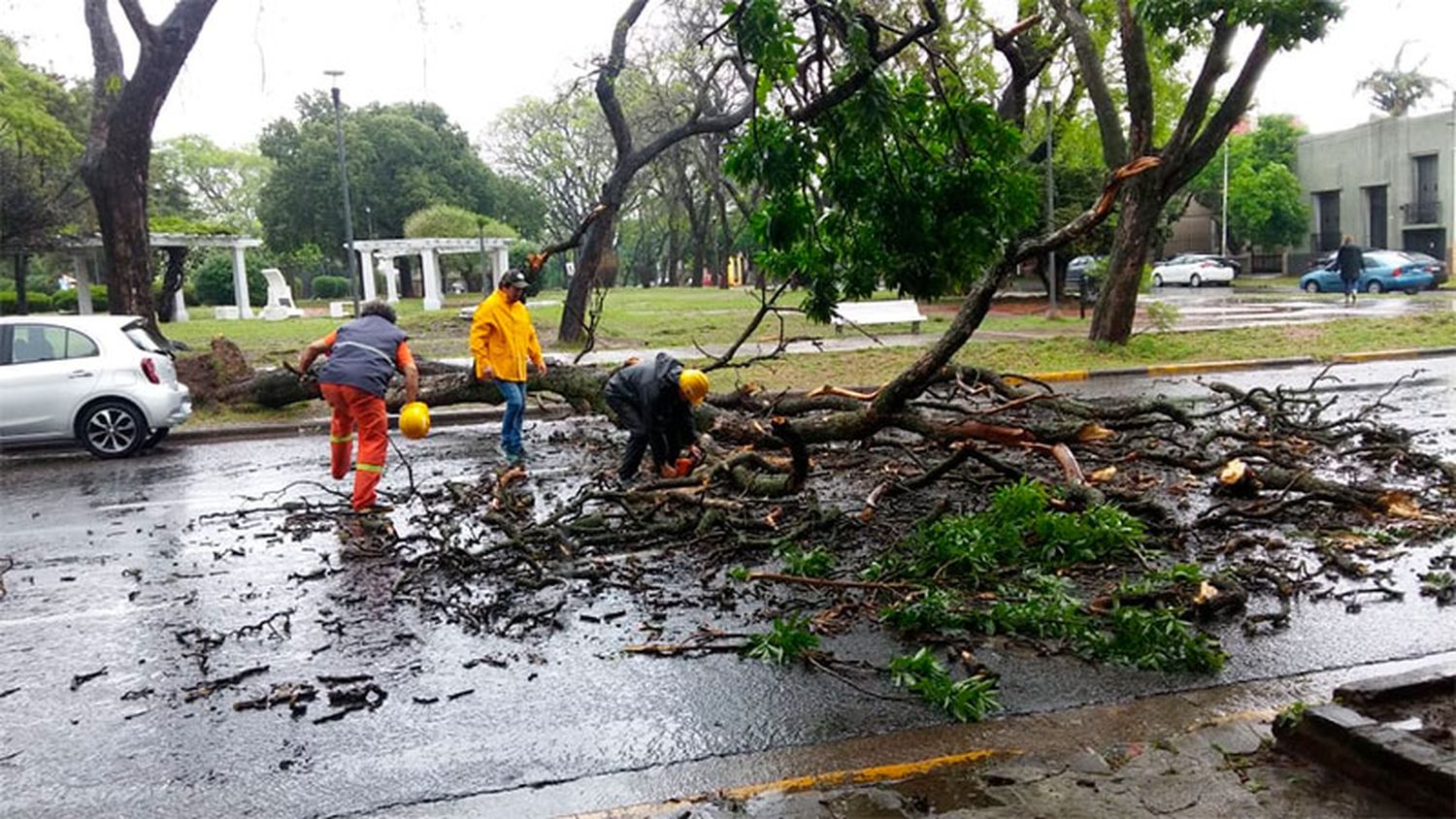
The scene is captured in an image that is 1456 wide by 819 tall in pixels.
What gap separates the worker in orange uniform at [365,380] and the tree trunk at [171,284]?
30422 mm

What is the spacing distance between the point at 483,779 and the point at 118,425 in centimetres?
943

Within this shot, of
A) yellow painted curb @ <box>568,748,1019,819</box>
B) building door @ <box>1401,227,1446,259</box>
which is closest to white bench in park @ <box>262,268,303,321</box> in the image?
yellow painted curb @ <box>568,748,1019,819</box>

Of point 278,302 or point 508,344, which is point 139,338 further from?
point 278,302

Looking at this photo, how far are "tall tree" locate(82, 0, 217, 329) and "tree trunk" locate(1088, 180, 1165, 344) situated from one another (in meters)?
13.8

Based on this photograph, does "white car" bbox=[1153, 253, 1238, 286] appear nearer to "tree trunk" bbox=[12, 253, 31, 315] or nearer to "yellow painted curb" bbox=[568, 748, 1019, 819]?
"tree trunk" bbox=[12, 253, 31, 315]

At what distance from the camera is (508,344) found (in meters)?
10.3

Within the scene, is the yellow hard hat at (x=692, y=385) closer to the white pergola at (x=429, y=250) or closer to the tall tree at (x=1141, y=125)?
the tall tree at (x=1141, y=125)

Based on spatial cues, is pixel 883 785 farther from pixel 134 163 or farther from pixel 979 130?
pixel 134 163

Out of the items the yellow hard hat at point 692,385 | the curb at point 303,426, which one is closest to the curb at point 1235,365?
the curb at point 303,426

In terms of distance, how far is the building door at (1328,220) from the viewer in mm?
47688

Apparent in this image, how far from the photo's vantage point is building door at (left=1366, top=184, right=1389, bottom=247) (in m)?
44.8

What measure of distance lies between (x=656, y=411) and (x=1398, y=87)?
2377 inches

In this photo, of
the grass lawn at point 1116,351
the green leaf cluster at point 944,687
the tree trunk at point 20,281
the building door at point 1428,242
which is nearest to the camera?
the green leaf cluster at point 944,687

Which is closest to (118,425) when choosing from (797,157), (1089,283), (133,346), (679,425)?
(133,346)
